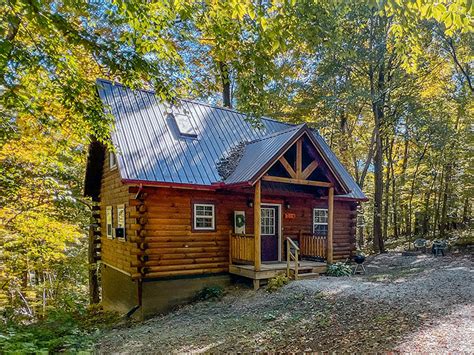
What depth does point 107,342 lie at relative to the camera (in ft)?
25.6

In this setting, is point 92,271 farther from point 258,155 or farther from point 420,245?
point 420,245

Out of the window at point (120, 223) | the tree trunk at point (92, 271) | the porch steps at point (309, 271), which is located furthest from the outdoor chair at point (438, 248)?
the tree trunk at point (92, 271)

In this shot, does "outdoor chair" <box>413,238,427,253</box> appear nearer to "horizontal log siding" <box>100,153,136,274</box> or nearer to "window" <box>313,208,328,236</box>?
"window" <box>313,208,328,236</box>

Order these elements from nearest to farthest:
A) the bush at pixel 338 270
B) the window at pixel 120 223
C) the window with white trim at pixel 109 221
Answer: the window at pixel 120 223 → the bush at pixel 338 270 → the window with white trim at pixel 109 221

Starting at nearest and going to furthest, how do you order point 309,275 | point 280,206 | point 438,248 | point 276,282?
point 276,282 < point 309,275 < point 280,206 < point 438,248

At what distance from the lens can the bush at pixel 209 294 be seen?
34.0 ft

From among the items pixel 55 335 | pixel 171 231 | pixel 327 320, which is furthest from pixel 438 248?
pixel 55 335

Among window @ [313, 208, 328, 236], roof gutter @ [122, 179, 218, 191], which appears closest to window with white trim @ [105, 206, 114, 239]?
roof gutter @ [122, 179, 218, 191]

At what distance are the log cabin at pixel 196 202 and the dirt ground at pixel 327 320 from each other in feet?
3.77

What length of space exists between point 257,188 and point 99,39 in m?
5.91

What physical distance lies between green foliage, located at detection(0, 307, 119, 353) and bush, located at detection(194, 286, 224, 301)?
2644 millimetres

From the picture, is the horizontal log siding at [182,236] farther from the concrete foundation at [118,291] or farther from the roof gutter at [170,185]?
the concrete foundation at [118,291]

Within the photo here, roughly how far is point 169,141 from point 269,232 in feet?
16.0

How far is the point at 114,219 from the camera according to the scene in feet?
39.5
